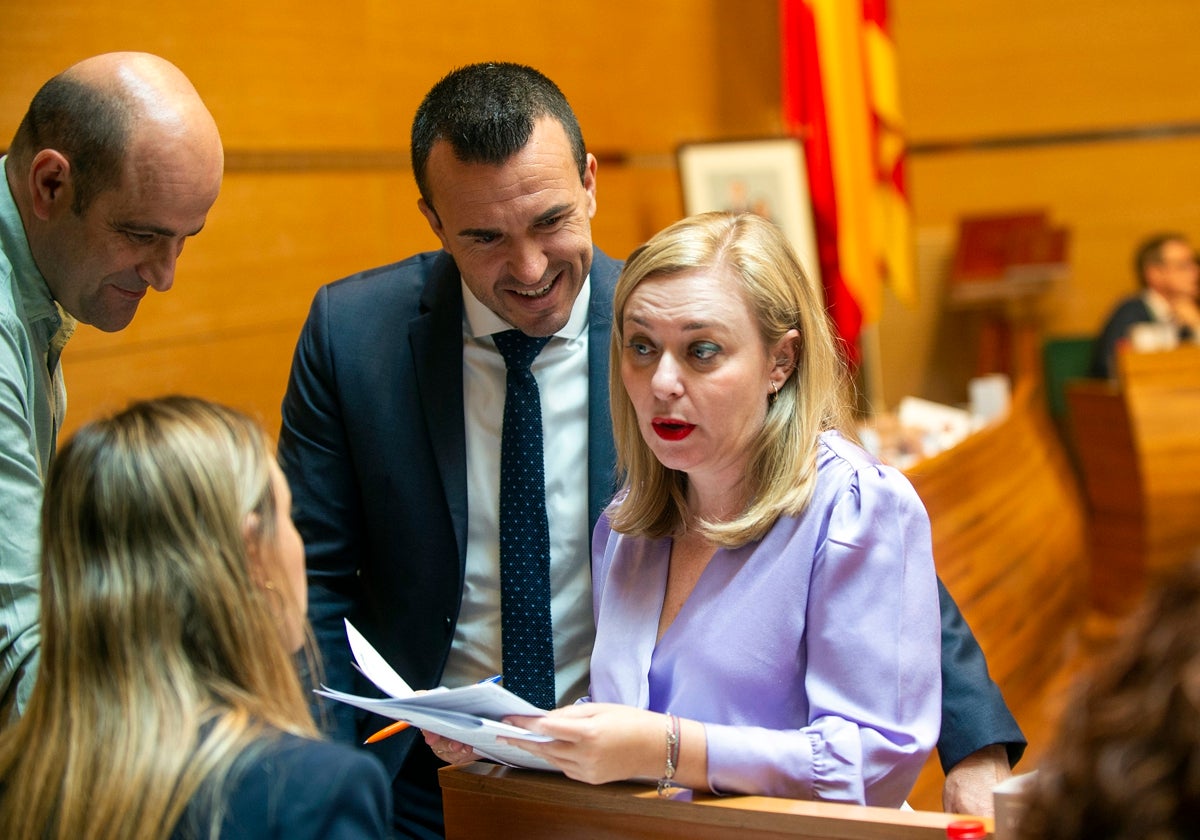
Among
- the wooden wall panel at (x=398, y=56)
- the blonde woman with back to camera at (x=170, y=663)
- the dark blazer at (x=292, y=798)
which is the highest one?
the wooden wall panel at (x=398, y=56)

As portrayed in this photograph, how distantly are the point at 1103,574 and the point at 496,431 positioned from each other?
5.28 m

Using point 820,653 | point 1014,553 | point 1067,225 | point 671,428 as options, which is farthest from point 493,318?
point 1067,225

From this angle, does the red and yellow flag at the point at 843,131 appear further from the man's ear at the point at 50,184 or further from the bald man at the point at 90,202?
the man's ear at the point at 50,184

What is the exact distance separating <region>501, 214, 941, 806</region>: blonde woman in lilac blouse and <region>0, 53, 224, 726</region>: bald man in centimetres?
68

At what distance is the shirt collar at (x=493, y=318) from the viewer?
226 cm

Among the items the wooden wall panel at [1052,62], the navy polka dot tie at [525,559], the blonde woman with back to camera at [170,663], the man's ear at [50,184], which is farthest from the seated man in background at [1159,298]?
the blonde woman with back to camera at [170,663]

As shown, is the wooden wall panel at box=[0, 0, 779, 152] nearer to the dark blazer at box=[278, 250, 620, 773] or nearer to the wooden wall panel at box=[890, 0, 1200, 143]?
the dark blazer at box=[278, 250, 620, 773]

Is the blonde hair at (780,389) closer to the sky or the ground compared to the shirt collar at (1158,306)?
closer to the sky

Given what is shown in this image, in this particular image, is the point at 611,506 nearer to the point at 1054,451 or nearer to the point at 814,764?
the point at 814,764

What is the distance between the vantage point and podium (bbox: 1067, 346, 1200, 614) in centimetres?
588

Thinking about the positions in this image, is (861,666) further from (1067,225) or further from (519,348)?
(1067,225)

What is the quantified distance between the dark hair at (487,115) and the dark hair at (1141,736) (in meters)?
1.45

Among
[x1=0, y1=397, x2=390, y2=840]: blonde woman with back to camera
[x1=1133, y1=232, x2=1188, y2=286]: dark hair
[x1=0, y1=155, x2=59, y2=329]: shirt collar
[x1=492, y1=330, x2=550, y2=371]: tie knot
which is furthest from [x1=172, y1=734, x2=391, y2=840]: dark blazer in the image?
[x1=1133, y1=232, x2=1188, y2=286]: dark hair

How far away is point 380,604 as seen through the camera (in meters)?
2.28
